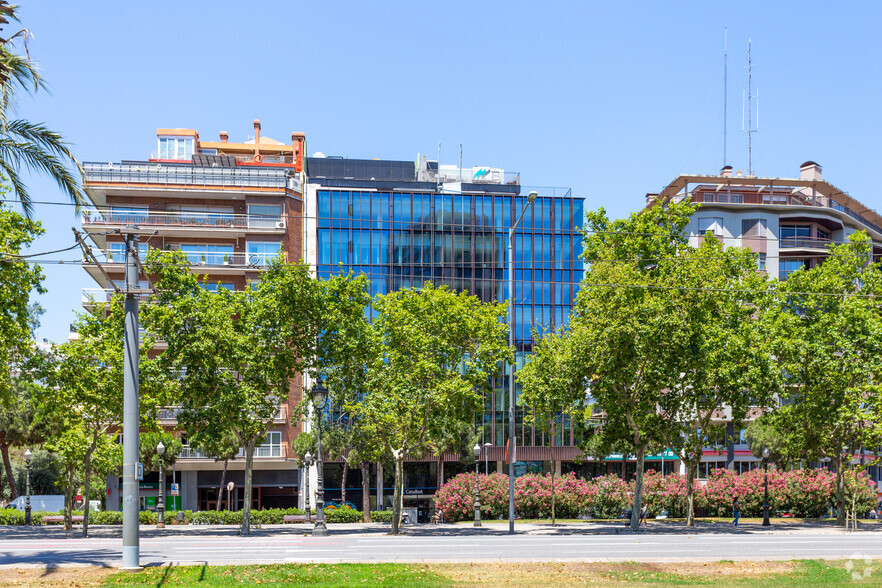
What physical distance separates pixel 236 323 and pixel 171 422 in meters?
27.1

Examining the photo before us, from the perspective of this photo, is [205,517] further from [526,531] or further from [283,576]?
[283,576]

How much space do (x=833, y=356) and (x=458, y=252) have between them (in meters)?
40.4

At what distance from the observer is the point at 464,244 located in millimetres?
77562

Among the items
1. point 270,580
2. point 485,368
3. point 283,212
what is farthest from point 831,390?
point 283,212

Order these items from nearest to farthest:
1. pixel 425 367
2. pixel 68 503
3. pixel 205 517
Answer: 1. pixel 425 367
2. pixel 68 503
3. pixel 205 517

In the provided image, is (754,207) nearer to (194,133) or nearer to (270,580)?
(194,133)

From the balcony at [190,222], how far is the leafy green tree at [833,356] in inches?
1524

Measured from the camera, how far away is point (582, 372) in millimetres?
39250

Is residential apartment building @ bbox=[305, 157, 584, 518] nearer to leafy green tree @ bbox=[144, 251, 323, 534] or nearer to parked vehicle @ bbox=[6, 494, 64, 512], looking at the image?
parked vehicle @ bbox=[6, 494, 64, 512]

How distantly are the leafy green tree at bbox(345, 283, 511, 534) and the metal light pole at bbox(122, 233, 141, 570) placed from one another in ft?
45.2

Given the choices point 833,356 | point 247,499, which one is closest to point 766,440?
point 833,356

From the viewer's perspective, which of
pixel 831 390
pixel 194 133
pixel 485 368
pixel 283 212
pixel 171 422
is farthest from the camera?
pixel 194 133

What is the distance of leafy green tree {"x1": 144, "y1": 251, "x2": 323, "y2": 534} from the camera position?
120 feet

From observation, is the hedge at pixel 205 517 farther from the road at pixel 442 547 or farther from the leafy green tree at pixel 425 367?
the leafy green tree at pixel 425 367
